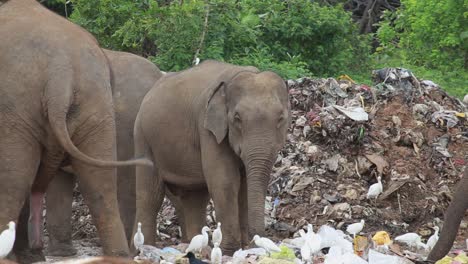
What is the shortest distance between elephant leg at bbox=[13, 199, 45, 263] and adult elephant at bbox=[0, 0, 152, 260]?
2.32ft

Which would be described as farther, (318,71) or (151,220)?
(318,71)

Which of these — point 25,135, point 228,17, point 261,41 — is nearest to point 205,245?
point 25,135

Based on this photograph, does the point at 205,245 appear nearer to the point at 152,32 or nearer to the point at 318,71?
the point at 152,32

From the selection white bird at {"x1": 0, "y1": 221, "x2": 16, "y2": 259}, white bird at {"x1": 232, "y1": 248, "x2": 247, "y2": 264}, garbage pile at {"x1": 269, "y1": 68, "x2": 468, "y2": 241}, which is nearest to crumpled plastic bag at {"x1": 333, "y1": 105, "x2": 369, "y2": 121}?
garbage pile at {"x1": 269, "y1": 68, "x2": 468, "y2": 241}

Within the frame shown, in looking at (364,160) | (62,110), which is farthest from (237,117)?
(364,160)

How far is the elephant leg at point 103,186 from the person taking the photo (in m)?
9.98

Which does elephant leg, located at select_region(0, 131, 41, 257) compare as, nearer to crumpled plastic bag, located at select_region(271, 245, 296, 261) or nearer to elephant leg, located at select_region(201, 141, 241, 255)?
crumpled plastic bag, located at select_region(271, 245, 296, 261)

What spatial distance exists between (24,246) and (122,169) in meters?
3.00

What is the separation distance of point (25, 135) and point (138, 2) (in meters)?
9.49

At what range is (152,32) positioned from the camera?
18.0m

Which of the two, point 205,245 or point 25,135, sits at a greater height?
point 25,135

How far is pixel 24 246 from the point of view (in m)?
11.0

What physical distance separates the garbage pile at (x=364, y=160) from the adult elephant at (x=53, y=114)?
12.9 feet

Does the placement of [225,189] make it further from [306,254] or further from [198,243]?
[306,254]
